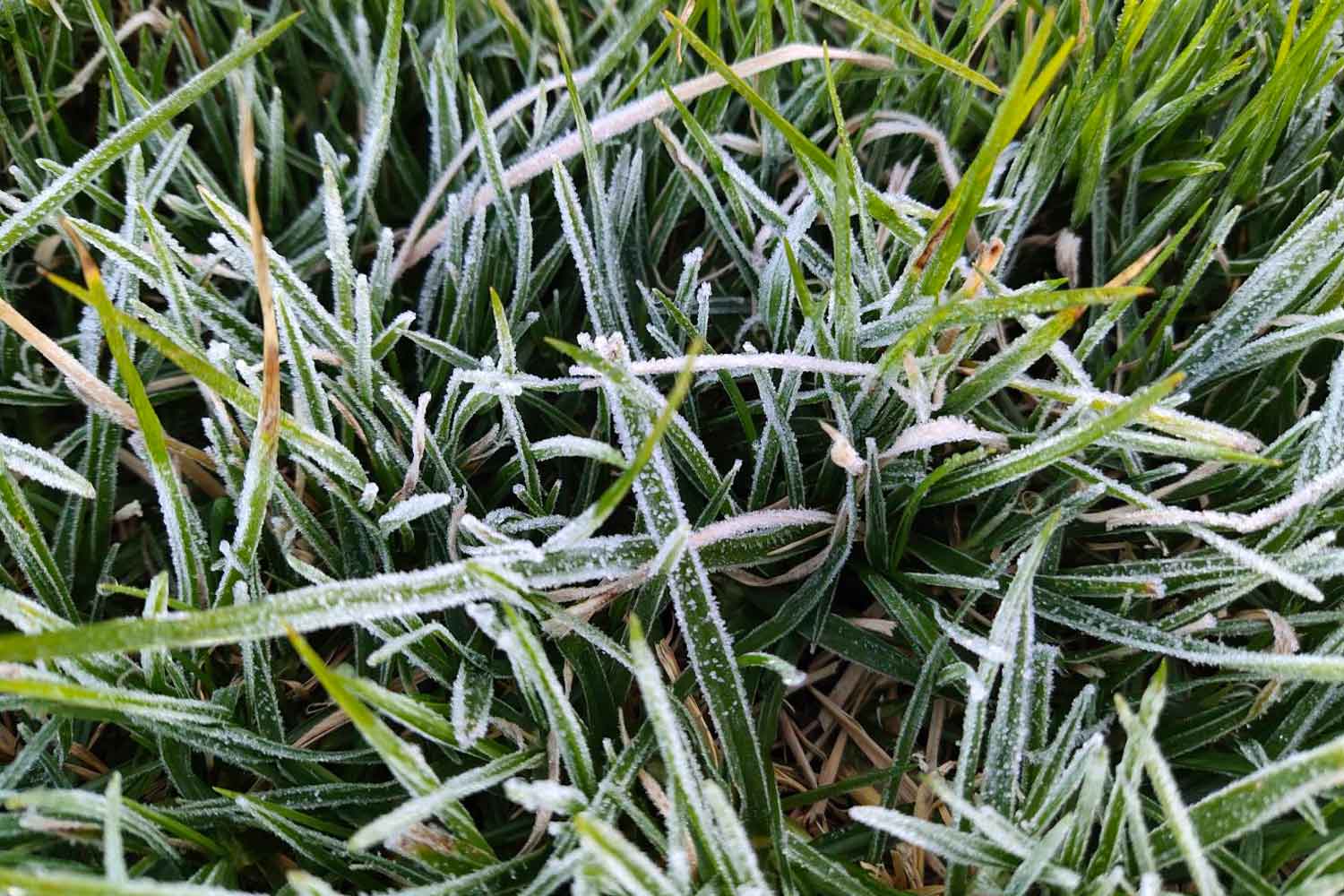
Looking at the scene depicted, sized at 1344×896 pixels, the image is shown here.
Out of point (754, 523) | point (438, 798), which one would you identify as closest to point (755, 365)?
point (754, 523)

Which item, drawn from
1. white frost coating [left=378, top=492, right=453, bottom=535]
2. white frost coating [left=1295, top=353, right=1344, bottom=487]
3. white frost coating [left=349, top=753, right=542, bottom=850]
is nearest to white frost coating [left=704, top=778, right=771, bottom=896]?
white frost coating [left=349, top=753, right=542, bottom=850]

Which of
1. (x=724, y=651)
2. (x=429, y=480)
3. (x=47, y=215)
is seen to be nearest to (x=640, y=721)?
(x=724, y=651)

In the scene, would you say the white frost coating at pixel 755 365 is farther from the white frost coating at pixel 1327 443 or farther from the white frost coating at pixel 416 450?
the white frost coating at pixel 1327 443

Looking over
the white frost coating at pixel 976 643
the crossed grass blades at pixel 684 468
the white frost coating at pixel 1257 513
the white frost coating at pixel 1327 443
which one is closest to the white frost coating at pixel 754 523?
the crossed grass blades at pixel 684 468

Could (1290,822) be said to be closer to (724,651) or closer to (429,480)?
(724,651)

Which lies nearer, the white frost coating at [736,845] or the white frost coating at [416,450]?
the white frost coating at [736,845]

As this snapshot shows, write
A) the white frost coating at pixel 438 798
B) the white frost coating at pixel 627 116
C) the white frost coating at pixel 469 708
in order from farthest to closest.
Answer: the white frost coating at pixel 627 116 < the white frost coating at pixel 469 708 < the white frost coating at pixel 438 798
